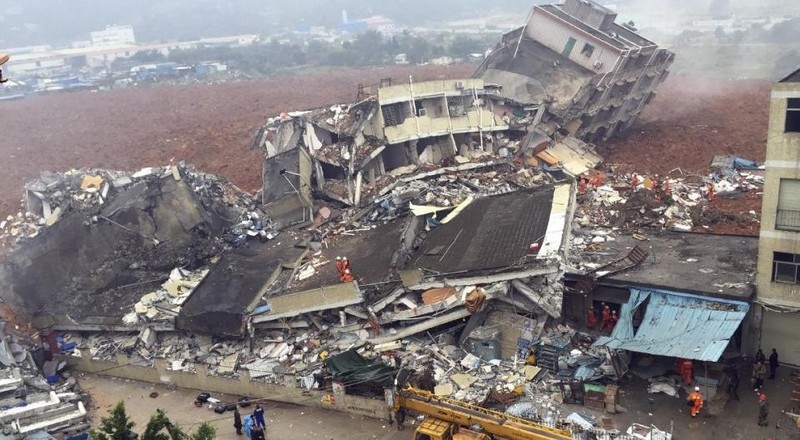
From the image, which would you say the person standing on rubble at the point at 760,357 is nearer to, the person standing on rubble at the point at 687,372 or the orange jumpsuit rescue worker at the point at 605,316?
the person standing on rubble at the point at 687,372

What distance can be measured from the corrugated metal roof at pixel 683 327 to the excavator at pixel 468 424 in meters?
3.30

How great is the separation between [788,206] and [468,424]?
811 cm

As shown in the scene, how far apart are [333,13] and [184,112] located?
97759 mm

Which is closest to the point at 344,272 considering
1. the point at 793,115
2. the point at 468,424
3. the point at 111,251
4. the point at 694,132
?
the point at 468,424

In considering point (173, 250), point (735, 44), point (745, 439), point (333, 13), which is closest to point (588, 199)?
point (745, 439)

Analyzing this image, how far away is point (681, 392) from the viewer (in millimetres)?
13977

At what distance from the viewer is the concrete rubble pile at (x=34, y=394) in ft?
46.9

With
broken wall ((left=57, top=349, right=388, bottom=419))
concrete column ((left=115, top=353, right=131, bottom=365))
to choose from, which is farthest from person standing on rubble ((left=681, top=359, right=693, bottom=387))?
concrete column ((left=115, top=353, right=131, bottom=365))

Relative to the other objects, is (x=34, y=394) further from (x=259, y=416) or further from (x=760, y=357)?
(x=760, y=357)

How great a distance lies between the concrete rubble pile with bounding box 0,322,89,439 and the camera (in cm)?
1430

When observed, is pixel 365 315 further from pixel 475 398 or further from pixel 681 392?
pixel 681 392

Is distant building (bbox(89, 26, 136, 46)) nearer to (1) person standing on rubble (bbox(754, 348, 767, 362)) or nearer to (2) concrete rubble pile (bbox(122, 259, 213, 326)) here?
(2) concrete rubble pile (bbox(122, 259, 213, 326))

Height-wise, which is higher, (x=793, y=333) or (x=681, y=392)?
(x=793, y=333)

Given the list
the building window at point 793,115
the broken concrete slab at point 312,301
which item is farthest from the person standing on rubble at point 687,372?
the broken concrete slab at point 312,301
